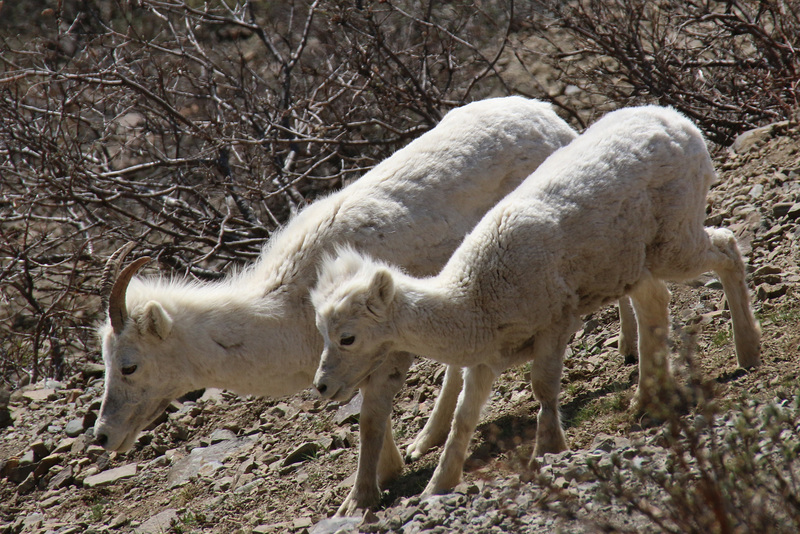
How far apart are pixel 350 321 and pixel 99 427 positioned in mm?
1955

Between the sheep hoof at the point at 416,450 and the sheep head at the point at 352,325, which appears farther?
the sheep hoof at the point at 416,450

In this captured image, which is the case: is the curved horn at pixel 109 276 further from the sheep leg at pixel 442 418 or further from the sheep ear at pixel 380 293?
the sheep leg at pixel 442 418

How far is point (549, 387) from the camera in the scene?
493cm

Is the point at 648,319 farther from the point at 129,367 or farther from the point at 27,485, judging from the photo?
the point at 27,485

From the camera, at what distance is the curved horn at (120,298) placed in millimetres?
5367

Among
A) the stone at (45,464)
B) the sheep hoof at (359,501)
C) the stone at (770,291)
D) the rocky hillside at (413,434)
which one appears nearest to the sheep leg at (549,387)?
the rocky hillside at (413,434)

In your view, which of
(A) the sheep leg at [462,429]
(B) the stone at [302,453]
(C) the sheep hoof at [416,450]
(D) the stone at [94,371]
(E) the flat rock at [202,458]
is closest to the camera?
(A) the sheep leg at [462,429]

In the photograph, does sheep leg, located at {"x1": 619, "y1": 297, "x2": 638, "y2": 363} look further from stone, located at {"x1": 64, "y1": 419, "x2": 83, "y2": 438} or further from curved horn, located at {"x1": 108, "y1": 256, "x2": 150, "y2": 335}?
stone, located at {"x1": 64, "y1": 419, "x2": 83, "y2": 438}

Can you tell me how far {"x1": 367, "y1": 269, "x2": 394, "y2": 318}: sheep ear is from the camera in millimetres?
4809

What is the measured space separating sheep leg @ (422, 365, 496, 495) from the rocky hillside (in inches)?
6.7

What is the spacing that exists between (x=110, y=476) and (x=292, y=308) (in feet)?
8.80

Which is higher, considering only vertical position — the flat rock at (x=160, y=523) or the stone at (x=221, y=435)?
the stone at (x=221, y=435)

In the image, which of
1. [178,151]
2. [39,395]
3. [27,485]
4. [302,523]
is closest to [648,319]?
[302,523]

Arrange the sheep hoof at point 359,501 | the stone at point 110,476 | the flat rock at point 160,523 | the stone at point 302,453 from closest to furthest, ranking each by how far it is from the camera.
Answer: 1. the sheep hoof at point 359,501
2. the flat rock at point 160,523
3. the stone at point 302,453
4. the stone at point 110,476
